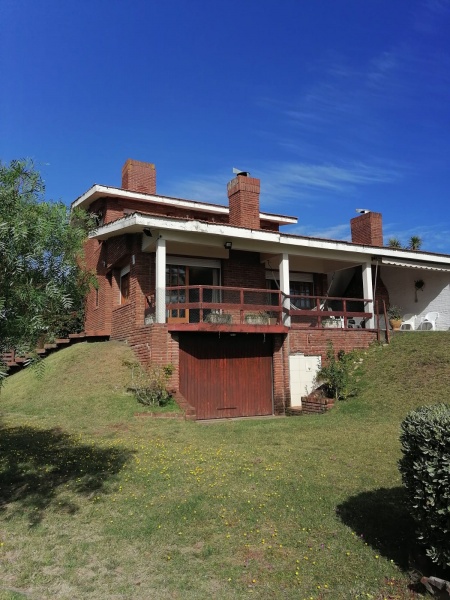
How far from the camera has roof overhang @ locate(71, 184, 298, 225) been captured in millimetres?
17703

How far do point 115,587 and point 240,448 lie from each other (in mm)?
4520

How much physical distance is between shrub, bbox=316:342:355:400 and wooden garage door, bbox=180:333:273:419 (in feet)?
5.82

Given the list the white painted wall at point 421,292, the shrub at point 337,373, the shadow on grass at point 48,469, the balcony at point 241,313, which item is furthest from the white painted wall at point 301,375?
the shadow on grass at point 48,469

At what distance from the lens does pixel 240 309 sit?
14.8 meters

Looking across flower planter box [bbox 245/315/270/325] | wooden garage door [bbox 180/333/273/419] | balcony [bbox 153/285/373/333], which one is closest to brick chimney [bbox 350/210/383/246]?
balcony [bbox 153/285/373/333]

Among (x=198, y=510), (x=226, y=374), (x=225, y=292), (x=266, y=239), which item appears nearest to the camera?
(x=198, y=510)

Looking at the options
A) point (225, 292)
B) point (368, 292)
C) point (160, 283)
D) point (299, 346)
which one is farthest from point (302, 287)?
point (160, 283)

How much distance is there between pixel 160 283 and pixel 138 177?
24.1 ft

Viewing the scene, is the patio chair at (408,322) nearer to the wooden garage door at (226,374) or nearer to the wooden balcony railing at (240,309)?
the wooden balcony railing at (240,309)

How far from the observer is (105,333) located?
707 inches

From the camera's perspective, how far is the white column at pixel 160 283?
46.3 ft

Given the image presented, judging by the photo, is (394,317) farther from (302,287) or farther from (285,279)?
(285,279)

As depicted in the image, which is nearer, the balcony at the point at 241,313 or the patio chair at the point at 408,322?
the balcony at the point at 241,313

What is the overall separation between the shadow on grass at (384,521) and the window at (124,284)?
1248 cm
